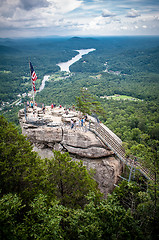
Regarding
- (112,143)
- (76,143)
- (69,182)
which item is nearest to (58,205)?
(69,182)

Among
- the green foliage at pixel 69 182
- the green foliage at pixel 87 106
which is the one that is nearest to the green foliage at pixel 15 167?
the green foliage at pixel 69 182

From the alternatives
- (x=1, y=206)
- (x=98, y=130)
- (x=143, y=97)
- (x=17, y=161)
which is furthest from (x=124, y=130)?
(x=143, y=97)

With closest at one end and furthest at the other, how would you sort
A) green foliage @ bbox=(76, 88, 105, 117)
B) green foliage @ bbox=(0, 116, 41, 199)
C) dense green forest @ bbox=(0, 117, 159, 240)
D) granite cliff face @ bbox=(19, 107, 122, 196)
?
dense green forest @ bbox=(0, 117, 159, 240)
green foliage @ bbox=(0, 116, 41, 199)
granite cliff face @ bbox=(19, 107, 122, 196)
green foliage @ bbox=(76, 88, 105, 117)

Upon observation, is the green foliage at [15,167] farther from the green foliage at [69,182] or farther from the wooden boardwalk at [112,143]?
the wooden boardwalk at [112,143]

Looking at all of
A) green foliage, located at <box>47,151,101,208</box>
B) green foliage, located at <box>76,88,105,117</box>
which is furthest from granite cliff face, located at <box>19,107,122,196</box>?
green foliage, located at <box>47,151,101,208</box>

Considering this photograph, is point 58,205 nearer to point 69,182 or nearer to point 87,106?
point 69,182

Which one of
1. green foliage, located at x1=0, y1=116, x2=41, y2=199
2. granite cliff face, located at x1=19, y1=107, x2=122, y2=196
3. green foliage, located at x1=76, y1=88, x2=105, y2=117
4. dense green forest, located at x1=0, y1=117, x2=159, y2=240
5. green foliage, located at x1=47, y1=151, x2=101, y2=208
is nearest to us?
dense green forest, located at x1=0, y1=117, x2=159, y2=240

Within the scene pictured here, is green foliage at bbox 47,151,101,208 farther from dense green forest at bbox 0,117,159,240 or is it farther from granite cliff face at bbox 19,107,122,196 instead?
granite cliff face at bbox 19,107,122,196

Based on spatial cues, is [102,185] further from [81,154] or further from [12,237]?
[12,237]
